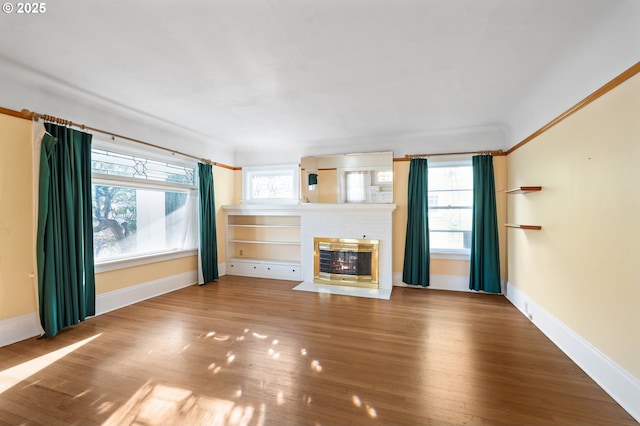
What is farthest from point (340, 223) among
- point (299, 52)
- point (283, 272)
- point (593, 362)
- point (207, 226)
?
point (593, 362)

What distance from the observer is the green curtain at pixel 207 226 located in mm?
4754

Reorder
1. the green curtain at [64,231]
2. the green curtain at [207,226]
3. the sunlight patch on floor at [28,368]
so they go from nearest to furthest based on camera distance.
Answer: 1. the sunlight patch on floor at [28,368]
2. the green curtain at [64,231]
3. the green curtain at [207,226]

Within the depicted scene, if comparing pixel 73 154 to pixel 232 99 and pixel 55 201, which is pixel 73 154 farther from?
pixel 232 99

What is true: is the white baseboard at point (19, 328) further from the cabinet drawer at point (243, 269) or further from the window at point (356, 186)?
the window at point (356, 186)

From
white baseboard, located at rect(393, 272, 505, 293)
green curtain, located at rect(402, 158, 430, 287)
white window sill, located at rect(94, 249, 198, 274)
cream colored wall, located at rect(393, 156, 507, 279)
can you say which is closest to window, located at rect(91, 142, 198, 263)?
white window sill, located at rect(94, 249, 198, 274)

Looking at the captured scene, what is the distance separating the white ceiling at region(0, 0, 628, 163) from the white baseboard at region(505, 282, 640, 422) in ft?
7.82

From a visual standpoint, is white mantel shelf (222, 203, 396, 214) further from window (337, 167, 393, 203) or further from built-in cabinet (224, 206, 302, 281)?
window (337, 167, 393, 203)

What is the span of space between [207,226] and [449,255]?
4.27m

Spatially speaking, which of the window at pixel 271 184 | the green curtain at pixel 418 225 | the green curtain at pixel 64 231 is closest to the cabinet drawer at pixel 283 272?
the window at pixel 271 184

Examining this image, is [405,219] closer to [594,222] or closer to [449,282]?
[449,282]

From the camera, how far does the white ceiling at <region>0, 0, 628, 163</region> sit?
1744 mm

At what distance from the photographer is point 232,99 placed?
3.16 metres

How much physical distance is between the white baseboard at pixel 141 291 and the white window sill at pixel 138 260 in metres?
0.31

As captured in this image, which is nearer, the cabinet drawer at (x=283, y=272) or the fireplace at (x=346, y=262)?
the fireplace at (x=346, y=262)
